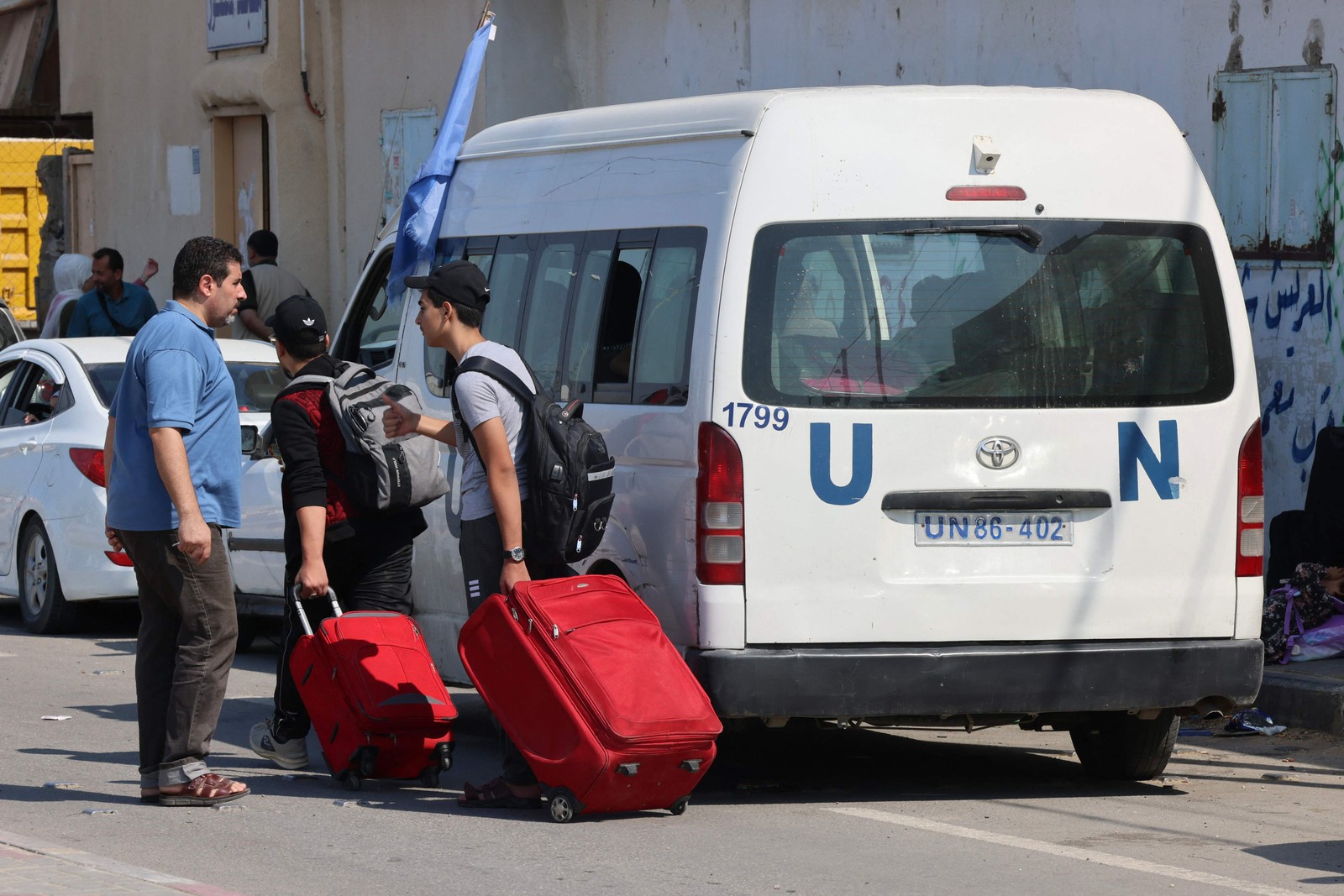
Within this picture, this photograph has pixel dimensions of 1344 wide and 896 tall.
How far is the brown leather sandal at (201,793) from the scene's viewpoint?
7027 millimetres

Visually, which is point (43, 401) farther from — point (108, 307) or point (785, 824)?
point (785, 824)

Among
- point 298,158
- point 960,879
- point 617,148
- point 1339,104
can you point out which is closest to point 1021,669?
point 960,879

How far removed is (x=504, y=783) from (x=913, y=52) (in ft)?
25.5

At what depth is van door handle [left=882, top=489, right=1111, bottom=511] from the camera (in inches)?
267

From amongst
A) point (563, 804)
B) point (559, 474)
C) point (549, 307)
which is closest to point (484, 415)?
point (559, 474)

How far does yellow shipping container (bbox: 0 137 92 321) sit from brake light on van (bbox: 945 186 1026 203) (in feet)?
74.8

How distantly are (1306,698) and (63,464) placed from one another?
680cm

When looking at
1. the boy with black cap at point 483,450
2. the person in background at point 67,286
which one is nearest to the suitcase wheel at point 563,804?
the boy with black cap at point 483,450

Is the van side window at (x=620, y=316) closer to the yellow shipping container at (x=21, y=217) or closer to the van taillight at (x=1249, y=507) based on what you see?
the van taillight at (x=1249, y=507)

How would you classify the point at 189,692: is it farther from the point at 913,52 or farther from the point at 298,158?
the point at 298,158

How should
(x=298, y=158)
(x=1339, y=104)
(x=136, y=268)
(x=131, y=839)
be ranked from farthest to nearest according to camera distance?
(x=136, y=268) < (x=298, y=158) < (x=1339, y=104) < (x=131, y=839)

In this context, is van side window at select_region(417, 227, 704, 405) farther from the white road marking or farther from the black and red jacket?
the white road marking

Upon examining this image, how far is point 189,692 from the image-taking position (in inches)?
271

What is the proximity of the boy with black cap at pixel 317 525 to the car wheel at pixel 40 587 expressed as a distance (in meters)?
4.72
